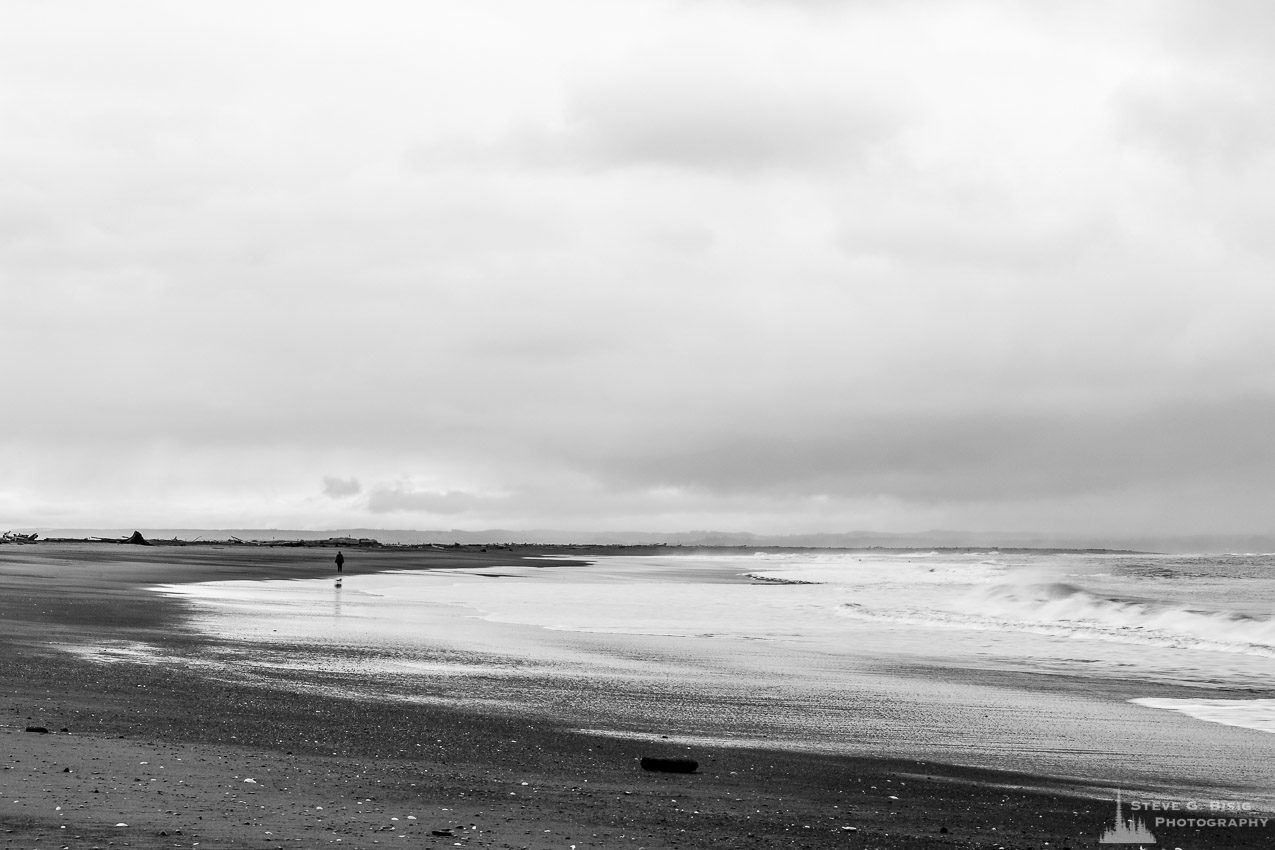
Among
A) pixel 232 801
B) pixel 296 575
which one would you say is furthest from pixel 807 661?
pixel 296 575

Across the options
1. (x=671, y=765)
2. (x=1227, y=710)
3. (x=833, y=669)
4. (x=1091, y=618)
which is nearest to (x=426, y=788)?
(x=671, y=765)

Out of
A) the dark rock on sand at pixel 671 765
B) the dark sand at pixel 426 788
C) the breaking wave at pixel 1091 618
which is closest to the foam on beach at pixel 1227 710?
the dark sand at pixel 426 788

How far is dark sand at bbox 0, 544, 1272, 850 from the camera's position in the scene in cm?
848

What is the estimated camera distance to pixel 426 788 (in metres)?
10.1

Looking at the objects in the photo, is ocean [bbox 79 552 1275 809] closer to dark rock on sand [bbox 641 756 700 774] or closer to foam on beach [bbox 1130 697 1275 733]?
foam on beach [bbox 1130 697 1275 733]

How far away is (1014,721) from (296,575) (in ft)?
170

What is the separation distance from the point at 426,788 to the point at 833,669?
12933 millimetres

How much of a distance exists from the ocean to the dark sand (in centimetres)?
142

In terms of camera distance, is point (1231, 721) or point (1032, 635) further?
point (1032, 635)

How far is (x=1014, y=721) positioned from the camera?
15.6 m

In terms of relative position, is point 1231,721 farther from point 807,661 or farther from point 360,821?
point 360,821

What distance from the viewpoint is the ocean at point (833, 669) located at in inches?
542

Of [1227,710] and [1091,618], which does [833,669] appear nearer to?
[1227,710]

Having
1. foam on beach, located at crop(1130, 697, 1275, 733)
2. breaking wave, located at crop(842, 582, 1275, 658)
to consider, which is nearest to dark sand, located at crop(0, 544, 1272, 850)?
foam on beach, located at crop(1130, 697, 1275, 733)
